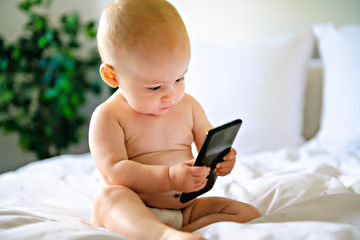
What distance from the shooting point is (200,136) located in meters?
0.97

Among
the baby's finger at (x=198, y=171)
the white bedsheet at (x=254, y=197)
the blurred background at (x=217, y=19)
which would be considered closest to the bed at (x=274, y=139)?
the white bedsheet at (x=254, y=197)

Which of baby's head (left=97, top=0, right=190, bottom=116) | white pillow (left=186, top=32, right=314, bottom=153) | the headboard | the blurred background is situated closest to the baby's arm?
baby's head (left=97, top=0, right=190, bottom=116)

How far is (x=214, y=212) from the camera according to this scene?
852 mm

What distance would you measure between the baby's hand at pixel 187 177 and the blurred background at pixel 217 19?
165 cm

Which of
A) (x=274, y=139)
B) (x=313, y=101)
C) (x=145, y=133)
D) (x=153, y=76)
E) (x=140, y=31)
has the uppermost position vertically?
(x=140, y=31)

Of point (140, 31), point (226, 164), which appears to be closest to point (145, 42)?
point (140, 31)

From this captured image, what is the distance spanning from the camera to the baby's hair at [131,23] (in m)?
0.78

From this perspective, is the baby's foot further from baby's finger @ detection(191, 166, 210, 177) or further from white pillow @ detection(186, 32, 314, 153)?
white pillow @ detection(186, 32, 314, 153)

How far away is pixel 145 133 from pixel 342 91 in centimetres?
115

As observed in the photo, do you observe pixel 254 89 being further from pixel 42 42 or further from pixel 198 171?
pixel 42 42

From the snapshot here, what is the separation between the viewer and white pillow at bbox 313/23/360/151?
62.4 inches

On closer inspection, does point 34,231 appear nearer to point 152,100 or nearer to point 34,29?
point 152,100

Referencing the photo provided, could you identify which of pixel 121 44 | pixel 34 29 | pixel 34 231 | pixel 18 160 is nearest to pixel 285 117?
pixel 121 44

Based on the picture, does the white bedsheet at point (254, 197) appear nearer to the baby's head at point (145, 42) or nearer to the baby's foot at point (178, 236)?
the baby's foot at point (178, 236)
